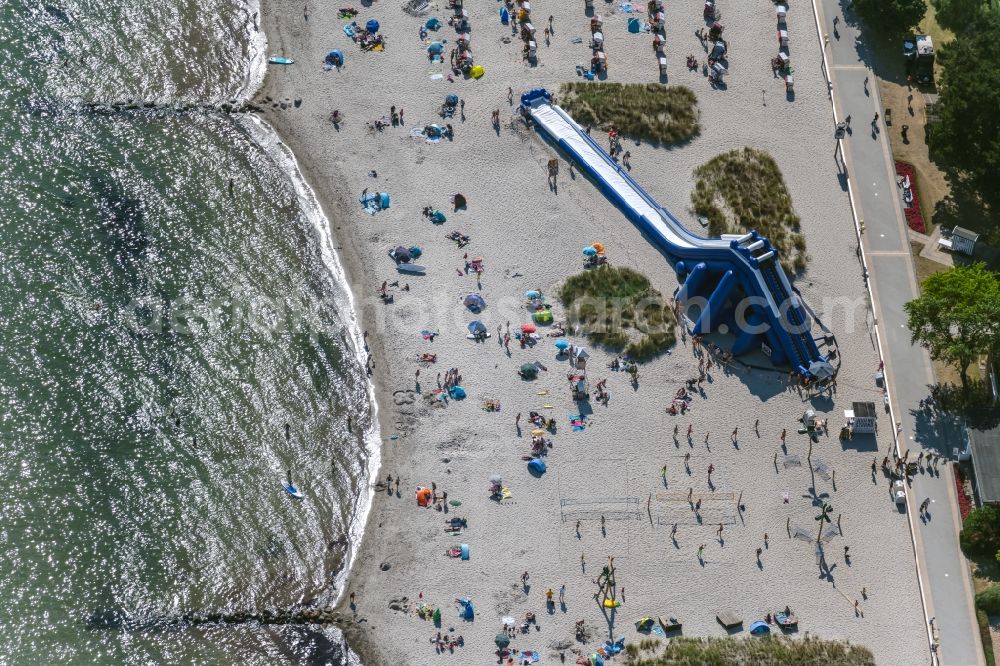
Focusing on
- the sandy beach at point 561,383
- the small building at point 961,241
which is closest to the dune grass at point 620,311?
the sandy beach at point 561,383

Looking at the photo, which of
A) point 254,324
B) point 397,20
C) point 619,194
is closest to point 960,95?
point 619,194

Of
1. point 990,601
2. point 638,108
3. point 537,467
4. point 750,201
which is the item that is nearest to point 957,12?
point 750,201

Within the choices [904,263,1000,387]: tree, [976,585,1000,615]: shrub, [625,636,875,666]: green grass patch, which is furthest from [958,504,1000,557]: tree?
[904,263,1000,387]: tree

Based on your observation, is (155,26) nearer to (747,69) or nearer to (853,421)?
(747,69)

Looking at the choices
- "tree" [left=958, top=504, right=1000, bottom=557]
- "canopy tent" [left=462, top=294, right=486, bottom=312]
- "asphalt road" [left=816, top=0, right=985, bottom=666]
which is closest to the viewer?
"asphalt road" [left=816, top=0, right=985, bottom=666]

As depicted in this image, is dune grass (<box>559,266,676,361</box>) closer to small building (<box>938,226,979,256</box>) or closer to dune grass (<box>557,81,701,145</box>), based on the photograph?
dune grass (<box>557,81,701,145</box>)

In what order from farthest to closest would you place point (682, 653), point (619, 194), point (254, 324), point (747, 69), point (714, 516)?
point (747, 69) < point (619, 194) < point (254, 324) < point (714, 516) < point (682, 653)

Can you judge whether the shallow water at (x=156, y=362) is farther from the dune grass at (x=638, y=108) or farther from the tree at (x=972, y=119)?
the tree at (x=972, y=119)
